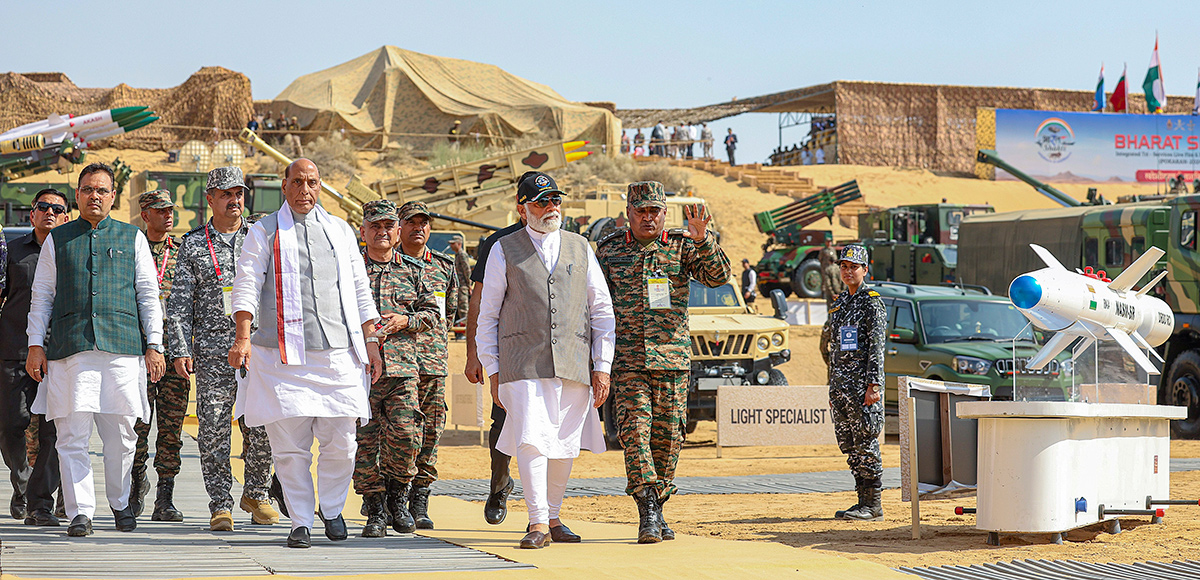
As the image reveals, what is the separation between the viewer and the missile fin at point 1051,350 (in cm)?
733

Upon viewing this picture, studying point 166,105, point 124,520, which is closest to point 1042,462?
point 124,520

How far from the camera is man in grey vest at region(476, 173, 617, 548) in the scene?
20.9ft

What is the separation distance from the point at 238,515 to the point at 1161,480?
5309 mm

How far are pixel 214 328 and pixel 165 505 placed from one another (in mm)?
1109

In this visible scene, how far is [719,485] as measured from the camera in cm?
1106

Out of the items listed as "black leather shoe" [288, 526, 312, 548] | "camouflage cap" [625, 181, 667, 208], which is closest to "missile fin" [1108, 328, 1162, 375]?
"camouflage cap" [625, 181, 667, 208]

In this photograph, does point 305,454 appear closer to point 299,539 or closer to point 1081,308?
point 299,539

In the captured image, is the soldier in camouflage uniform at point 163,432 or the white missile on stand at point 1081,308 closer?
the white missile on stand at point 1081,308

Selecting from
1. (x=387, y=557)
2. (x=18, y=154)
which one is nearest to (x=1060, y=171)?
(x=18, y=154)

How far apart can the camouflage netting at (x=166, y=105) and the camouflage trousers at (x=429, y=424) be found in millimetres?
41752

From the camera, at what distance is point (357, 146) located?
47656 millimetres

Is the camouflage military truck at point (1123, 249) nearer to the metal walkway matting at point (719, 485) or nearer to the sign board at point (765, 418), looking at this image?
the sign board at point (765, 418)

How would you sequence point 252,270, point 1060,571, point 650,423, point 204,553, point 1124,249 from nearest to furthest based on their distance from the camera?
1. point 1060,571
2. point 204,553
3. point 252,270
4. point 650,423
5. point 1124,249

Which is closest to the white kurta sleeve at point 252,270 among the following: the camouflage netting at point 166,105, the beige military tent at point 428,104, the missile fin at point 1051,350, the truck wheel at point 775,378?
the missile fin at point 1051,350
